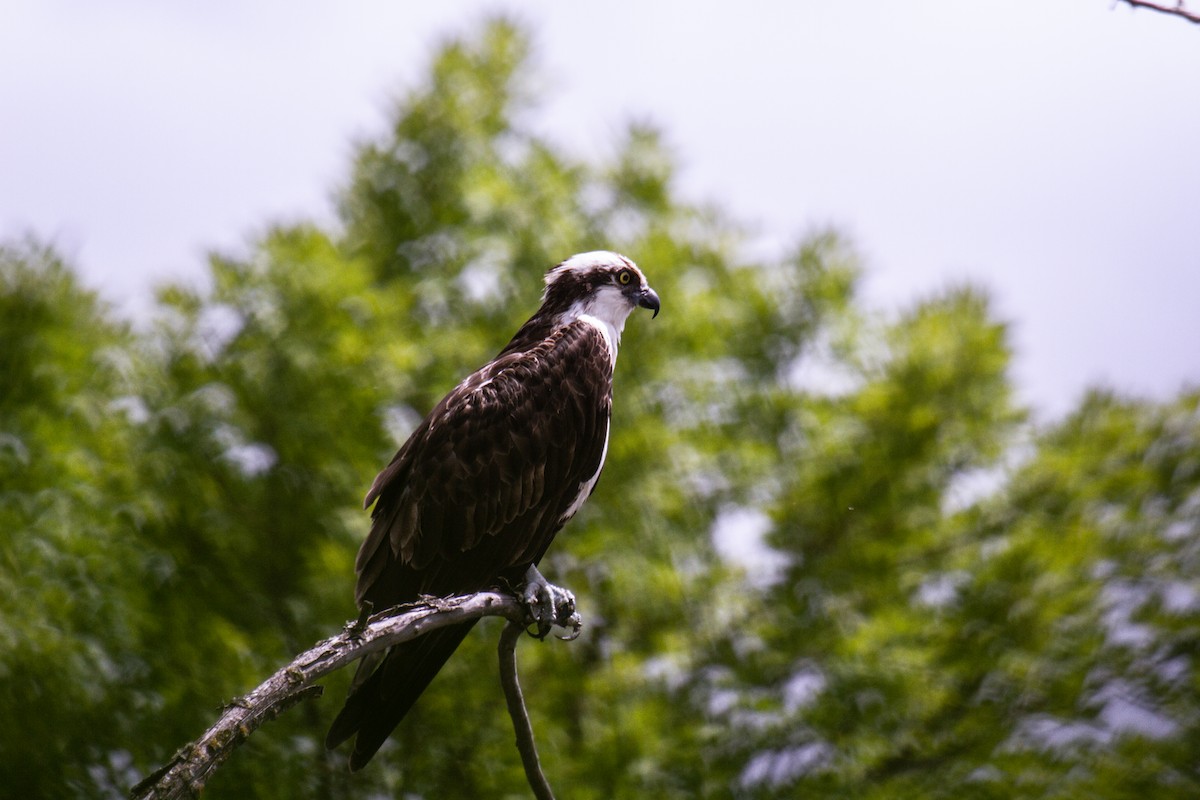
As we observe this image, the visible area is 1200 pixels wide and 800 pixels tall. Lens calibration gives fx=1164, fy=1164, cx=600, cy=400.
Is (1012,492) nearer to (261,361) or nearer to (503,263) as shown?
(503,263)

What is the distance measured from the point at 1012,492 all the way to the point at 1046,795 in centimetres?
261

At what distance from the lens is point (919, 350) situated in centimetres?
959

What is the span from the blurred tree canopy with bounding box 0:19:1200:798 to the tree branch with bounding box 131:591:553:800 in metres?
4.55

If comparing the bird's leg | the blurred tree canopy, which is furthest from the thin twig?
the blurred tree canopy

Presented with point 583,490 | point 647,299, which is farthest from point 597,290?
point 583,490

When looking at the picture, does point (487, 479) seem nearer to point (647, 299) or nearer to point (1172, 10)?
point (647, 299)

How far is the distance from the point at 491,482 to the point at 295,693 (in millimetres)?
1924

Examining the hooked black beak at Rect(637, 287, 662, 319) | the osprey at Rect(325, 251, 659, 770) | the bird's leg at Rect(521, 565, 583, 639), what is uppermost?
the hooked black beak at Rect(637, 287, 662, 319)

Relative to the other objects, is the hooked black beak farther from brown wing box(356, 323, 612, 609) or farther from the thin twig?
the thin twig

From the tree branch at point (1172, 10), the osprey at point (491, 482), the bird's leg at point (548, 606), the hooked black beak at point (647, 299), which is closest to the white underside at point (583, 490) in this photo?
the osprey at point (491, 482)

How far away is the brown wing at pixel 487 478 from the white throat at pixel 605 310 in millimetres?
364

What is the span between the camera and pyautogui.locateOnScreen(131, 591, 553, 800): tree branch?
6.07ft

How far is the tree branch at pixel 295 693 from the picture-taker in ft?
6.07

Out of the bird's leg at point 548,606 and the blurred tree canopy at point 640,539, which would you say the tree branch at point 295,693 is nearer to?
the bird's leg at point 548,606
